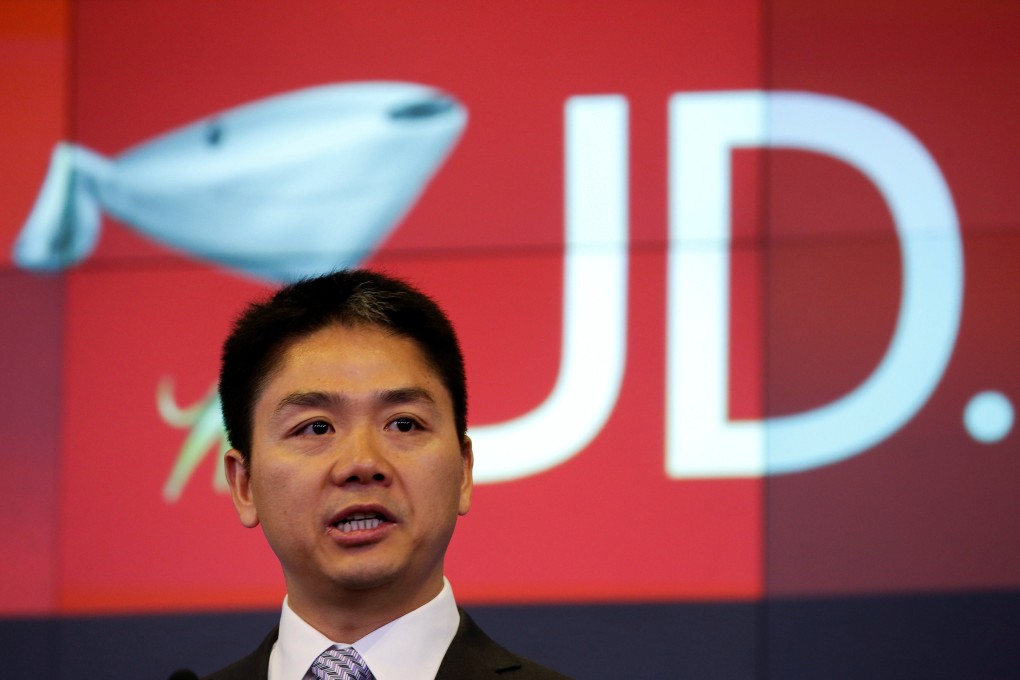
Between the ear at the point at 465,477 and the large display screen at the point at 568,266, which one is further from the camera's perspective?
the large display screen at the point at 568,266

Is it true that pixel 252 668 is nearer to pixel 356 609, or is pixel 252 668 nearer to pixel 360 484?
pixel 356 609

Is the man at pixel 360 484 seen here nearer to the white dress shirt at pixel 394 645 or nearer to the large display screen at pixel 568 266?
the white dress shirt at pixel 394 645

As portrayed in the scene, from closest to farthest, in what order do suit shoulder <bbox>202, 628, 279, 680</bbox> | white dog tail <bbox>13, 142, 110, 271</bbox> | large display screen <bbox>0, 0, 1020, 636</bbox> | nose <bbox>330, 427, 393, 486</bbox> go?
1. nose <bbox>330, 427, 393, 486</bbox>
2. suit shoulder <bbox>202, 628, 279, 680</bbox>
3. large display screen <bbox>0, 0, 1020, 636</bbox>
4. white dog tail <bbox>13, 142, 110, 271</bbox>

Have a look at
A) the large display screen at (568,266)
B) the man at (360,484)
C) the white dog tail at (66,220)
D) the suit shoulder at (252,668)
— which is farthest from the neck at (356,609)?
the white dog tail at (66,220)

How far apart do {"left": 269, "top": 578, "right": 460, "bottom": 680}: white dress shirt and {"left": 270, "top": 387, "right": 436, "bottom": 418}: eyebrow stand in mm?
230

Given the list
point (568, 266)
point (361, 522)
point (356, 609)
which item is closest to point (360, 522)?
point (361, 522)

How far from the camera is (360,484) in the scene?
1.31m

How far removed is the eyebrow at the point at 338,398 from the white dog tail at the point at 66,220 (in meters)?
1.84

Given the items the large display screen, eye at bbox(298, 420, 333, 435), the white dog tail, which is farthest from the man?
the white dog tail

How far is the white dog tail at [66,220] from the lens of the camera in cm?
302

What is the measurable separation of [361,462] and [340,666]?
23 cm

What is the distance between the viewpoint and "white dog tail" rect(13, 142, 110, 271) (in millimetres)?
3021

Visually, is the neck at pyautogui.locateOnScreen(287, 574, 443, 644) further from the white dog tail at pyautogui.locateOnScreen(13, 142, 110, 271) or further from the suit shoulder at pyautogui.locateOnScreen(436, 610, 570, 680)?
the white dog tail at pyautogui.locateOnScreen(13, 142, 110, 271)

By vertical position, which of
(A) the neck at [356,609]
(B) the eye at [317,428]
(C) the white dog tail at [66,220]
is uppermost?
(C) the white dog tail at [66,220]
